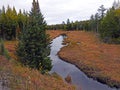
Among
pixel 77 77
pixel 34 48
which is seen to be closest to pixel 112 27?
pixel 77 77

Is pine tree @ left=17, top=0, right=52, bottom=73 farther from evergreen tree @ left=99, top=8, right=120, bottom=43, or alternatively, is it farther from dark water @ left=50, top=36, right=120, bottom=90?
evergreen tree @ left=99, top=8, right=120, bottom=43

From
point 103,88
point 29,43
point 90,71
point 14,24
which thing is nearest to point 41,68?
point 29,43

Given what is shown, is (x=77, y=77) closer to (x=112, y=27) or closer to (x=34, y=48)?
(x=34, y=48)

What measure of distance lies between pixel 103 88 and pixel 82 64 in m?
12.9

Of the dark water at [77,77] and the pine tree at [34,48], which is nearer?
the pine tree at [34,48]

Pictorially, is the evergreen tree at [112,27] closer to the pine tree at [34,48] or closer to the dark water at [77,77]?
the dark water at [77,77]

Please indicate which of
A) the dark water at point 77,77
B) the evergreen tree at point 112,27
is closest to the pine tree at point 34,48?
the dark water at point 77,77

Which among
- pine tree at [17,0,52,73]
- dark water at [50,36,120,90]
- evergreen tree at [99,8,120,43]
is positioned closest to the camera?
pine tree at [17,0,52,73]

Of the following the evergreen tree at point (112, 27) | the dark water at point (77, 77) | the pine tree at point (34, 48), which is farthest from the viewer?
the evergreen tree at point (112, 27)

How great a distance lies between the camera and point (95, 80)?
36.7 metres

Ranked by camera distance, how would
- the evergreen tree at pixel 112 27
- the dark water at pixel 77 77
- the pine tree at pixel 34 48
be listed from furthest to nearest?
the evergreen tree at pixel 112 27 < the dark water at pixel 77 77 < the pine tree at pixel 34 48

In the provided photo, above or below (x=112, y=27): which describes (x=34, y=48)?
below

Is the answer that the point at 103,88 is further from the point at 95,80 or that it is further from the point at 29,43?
the point at 29,43

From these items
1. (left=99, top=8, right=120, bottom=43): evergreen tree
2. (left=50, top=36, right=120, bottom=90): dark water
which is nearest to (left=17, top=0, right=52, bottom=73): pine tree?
(left=50, top=36, right=120, bottom=90): dark water
